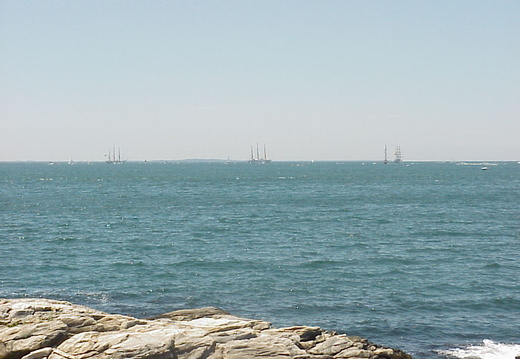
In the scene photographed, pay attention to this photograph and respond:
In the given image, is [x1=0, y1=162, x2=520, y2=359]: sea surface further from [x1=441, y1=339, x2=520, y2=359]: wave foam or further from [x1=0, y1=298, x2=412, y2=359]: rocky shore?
[x1=0, y1=298, x2=412, y2=359]: rocky shore

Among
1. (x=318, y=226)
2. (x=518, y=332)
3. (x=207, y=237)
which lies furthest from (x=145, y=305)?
(x=318, y=226)

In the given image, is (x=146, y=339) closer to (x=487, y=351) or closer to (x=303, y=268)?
(x=487, y=351)

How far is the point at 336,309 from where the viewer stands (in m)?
31.7

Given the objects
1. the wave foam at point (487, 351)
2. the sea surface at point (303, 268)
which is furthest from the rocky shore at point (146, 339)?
the sea surface at point (303, 268)

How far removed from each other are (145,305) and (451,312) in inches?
708

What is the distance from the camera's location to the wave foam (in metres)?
24.4

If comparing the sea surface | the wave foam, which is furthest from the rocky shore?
the sea surface

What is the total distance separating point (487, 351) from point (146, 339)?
1633 cm

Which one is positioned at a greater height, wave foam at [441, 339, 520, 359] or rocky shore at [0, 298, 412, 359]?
rocky shore at [0, 298, 412, 359]

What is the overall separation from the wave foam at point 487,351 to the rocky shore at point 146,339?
14.3 feet

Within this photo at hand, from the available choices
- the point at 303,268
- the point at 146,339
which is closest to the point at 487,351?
the point at 146,339

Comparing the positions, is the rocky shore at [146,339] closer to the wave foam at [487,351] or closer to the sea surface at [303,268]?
the wave foam at [487,351]

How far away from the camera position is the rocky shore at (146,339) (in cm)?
1761

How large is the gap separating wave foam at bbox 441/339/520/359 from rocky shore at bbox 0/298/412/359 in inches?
172
